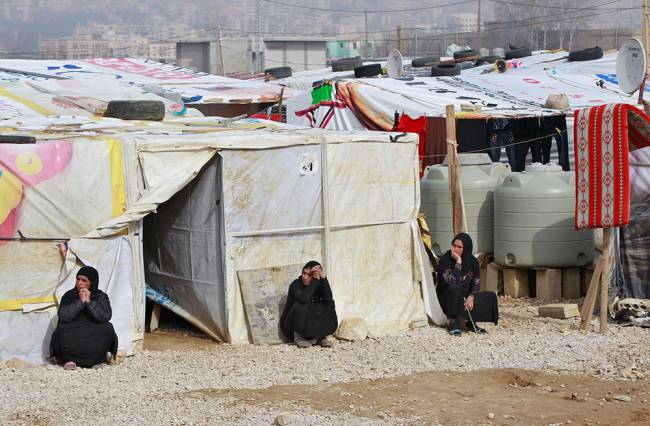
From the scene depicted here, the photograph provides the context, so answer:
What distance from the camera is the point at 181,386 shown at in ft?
28.4

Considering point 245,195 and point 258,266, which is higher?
point 245,195

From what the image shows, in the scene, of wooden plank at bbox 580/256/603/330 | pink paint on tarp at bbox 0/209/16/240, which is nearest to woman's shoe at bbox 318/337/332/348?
wooden plank at bbox 580/256/603/330

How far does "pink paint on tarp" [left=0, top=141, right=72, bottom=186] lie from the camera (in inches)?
368

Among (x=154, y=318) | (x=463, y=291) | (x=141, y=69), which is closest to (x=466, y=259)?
(x=463, y=291)

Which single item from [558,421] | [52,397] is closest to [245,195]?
[52,397]

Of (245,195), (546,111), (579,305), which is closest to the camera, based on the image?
(245,195)

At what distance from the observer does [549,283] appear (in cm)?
1212

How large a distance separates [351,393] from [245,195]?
2.32m

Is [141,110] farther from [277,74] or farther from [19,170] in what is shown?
[277,74]

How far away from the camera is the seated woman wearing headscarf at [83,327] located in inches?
360

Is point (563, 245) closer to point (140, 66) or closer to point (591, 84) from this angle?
point (591, 84)

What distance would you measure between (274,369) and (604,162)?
353cm

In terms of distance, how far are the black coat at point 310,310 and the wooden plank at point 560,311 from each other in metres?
2.31

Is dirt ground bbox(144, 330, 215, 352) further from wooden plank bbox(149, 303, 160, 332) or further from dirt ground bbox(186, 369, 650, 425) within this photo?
dirt ground bbox(186, 369, 650, 425)
